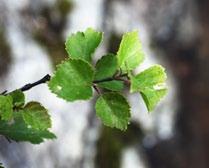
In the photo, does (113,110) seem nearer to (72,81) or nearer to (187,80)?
(72,81)

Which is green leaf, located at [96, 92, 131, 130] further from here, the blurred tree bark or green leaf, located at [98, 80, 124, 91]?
the blurred tree bark

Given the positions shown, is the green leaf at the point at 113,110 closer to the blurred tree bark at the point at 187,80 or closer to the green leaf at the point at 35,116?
the green leaf at the point at 35,116

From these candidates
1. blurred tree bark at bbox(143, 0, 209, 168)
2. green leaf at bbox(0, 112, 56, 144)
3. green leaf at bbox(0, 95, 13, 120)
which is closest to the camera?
green leaf at bbox(0, 95, 13, 120)

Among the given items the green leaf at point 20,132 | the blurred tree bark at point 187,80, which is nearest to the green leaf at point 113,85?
the green leaf at point 20,132

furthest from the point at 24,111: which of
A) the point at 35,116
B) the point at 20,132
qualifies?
the point at 20,132

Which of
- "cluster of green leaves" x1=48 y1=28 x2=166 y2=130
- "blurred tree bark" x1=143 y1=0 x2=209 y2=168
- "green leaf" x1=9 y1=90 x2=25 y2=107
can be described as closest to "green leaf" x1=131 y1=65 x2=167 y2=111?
"cluster of green leaves" x1=48 y1=28 x2=166 y2=130

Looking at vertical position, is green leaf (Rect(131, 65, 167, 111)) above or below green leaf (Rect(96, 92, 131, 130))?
above

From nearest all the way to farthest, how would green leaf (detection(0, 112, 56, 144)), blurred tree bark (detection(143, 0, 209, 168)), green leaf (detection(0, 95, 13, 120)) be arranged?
green leaf (detection(0, 95, 13, 120))
green leaf (detection(0, 112, 56, 144))
blurred tree bark (detection(143, 0, 209, 168))
